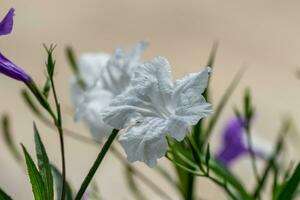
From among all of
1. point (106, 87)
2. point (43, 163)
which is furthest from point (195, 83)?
point (106, 87)

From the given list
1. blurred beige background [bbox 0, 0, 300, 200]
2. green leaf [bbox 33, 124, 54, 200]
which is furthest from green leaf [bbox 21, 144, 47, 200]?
blurred beige background [bbox 0, 0, 300, 200]

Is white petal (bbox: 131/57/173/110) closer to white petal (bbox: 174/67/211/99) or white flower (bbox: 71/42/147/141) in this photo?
white petal (bbox: 174/67/211/99)

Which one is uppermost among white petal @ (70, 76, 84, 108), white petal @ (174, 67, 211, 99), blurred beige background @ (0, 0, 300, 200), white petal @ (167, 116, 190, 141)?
white petal @ (174, 67, 211, 99)

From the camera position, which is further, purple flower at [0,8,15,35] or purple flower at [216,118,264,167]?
purple flower at [216,118,264,167]

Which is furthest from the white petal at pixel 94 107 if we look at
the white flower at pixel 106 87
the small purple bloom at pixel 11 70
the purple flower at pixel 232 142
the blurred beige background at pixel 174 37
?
the blurred beige background at pixel 174 37

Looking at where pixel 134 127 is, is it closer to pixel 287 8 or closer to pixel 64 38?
pixel 64 38

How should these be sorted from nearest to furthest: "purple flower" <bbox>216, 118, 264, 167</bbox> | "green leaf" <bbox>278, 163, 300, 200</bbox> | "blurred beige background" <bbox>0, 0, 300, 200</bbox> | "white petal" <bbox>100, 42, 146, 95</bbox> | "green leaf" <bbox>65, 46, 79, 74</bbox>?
1. "green leaf" <bbox>278, 163, 300, 200</bbox>
2. "white petal" <bbox>100, 42, 146, 95</bbox>
3. "green leaf" <bbox>65, 46, 79, 74</bbox>
4. "purple flower" <bbox>216, 118, 264, 167</bbox>
5. "blurred beige background" <bbox>0, 0, 300, 200</bbox>

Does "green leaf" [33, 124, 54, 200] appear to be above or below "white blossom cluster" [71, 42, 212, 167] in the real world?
below

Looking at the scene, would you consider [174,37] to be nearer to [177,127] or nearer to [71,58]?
[71,58]
